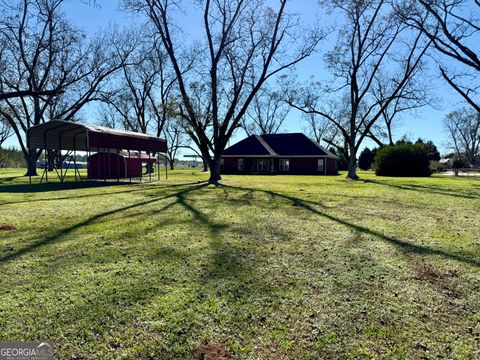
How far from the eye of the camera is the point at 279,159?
40.5 metres

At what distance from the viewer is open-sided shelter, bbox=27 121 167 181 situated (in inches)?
656

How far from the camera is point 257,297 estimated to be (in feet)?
10.7

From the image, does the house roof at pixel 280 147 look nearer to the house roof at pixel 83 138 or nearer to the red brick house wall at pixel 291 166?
the red brick house wall at pixel 291 166

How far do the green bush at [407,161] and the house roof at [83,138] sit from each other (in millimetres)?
21333

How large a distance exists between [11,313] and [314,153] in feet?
125

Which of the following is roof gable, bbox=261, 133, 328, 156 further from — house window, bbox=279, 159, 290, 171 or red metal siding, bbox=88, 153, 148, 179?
red metal siding, bbox=88, 153, 148, 179

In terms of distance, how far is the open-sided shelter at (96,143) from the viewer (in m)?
16.7

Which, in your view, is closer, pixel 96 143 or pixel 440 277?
pixel 440 277

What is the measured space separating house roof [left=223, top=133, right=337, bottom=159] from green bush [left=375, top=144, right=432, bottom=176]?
8.94 m

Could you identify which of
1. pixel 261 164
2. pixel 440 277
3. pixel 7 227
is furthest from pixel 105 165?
pixel 440 277

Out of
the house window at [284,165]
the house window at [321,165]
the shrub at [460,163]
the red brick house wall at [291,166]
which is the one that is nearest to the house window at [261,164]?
the red brick house wall at [291,166]

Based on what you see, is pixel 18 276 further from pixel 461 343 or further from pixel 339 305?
pixel 461 343

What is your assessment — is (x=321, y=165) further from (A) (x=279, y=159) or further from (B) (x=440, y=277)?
(B) (x=440, y=277)

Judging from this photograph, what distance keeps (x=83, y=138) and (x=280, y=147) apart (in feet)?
84.0
